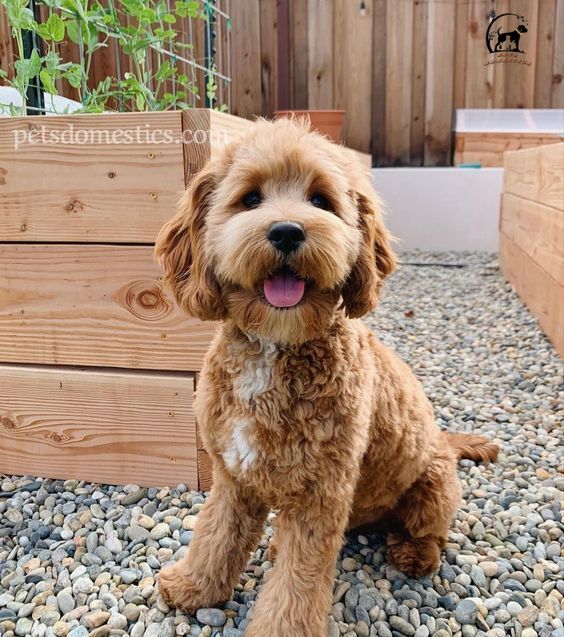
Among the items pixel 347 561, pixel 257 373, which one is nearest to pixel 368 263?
pixel 257 373

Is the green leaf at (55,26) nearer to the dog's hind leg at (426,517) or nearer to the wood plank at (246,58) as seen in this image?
the dog's hind leg at (426,517)

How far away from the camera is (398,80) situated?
7531 mm

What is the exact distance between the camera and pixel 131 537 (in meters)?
2.36

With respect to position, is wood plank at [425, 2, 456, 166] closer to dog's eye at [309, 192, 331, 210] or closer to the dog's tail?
the dog's tail

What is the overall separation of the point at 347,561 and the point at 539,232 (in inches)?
133

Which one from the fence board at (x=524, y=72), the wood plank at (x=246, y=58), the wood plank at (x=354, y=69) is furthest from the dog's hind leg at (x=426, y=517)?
the fence board at (x=524, y=72)

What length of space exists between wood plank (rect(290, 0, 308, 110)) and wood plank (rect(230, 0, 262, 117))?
40 cm

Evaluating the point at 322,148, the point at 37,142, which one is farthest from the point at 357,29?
the point at 322,148

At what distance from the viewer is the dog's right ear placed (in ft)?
5.71

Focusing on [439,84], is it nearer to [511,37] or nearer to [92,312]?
[511,37]

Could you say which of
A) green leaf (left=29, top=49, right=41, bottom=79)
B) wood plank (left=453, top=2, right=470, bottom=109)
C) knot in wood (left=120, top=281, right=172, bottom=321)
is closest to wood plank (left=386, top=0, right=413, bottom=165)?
wood plank (left=453, top=2, right=470, bottom=109)

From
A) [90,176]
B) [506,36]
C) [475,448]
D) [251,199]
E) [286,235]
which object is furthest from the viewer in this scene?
[506,36]

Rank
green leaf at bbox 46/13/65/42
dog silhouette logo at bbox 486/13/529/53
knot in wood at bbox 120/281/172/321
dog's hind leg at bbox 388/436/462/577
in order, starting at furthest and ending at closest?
1. dog silhouette logo at bbox 486/13/529/53
2. green leaf at bbox 46/13/65/42
3. knot in wood at bbox 120/281/172/321
4. dog's hind leg at bbox 388/436/462/577

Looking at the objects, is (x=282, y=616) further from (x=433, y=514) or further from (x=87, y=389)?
(x=87, y=389)
